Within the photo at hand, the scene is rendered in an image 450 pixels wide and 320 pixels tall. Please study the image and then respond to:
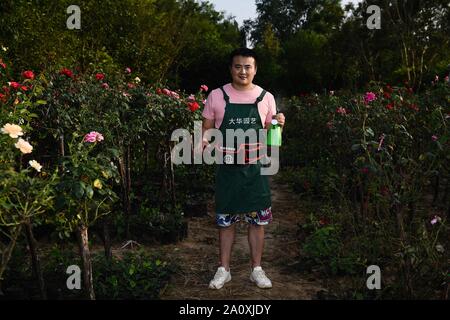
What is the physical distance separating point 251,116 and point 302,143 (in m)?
7.03

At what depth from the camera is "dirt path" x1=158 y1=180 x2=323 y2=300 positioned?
3.50 metres

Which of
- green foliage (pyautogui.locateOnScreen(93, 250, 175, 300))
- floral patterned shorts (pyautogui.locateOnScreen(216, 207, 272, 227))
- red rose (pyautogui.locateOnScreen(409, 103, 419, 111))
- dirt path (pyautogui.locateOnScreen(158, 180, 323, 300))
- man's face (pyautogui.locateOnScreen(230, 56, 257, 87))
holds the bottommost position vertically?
dirt path (pyautogui.locateOnScreen(158, 180, 323, 300))

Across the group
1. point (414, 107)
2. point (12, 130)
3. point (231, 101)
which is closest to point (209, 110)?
point (231, 101)

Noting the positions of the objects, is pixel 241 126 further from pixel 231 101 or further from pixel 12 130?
pixel 12 130

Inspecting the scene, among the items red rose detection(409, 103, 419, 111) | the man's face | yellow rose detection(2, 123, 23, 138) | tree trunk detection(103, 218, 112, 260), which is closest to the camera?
yellow rose detection(2, 123, 23, 138)

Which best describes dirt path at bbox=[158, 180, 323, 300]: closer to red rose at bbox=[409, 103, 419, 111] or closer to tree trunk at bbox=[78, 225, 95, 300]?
tree trunk at bbox=[78, 225, 95, 300]

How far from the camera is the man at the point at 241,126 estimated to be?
3303 mm

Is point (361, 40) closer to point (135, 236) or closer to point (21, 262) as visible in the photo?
point (135, 236)

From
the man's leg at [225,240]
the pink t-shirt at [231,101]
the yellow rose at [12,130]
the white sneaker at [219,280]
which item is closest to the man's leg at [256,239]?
the man's leg at [225,240]

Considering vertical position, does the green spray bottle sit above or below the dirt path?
above

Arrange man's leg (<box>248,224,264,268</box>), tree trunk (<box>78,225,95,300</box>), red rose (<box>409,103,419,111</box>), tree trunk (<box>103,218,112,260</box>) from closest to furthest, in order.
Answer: tree trunk (<box>78,225,95,300</box>) → tree trunk (<box>103,218,112,260</box>) → man's leg (<box>248,224,264,268</box>) → red rose (<box>409,103,419,111</box>)

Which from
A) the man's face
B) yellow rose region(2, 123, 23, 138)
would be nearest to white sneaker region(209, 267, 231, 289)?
the man's face

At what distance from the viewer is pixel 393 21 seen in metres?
17.3

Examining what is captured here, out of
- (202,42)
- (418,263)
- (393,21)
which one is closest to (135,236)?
(418,263)
